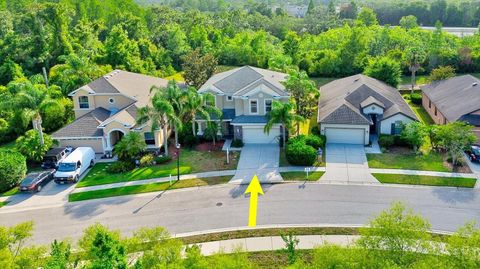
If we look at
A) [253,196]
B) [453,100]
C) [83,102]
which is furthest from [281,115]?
[83,102]

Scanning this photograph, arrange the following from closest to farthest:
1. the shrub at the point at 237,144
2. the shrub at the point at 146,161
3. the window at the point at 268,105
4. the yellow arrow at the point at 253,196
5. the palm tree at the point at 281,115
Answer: the yellow arrow at the point at 253,196, the shrub at the point at 146,161, the palm tree at the point at 281,115, the shrub at the point at 237,144, the window at the point at 268,105

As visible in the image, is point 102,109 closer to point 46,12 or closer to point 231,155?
point 231,155

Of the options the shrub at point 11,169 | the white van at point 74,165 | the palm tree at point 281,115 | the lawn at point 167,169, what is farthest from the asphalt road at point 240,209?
the palm tree at point 281,115

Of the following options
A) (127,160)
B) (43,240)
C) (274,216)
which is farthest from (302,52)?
(43,240)

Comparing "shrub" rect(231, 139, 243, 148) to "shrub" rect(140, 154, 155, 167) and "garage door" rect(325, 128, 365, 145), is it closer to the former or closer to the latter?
"shrub" rect(140, 154, 155, 167)

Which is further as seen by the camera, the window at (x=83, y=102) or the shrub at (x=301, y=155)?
the window at (x=83, y=102)

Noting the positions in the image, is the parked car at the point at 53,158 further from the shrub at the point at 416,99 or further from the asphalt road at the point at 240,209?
the shrub at the point at 416,99
